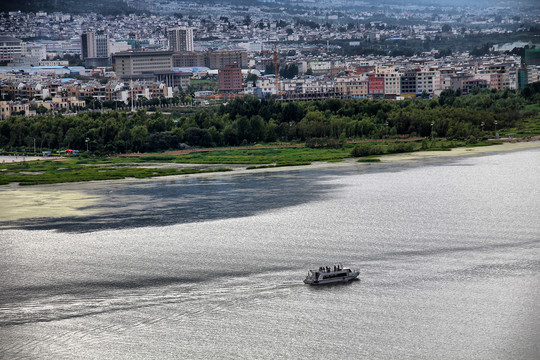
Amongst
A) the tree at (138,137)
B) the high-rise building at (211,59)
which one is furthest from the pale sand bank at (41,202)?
the high-rise building at (211,59)

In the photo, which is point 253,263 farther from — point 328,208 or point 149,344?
point 328,208

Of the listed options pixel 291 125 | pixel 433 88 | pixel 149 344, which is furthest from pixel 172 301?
pixel 433 88

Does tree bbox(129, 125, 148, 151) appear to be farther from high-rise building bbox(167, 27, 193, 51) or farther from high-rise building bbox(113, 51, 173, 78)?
high-rise building bbox(167, 27, 193, 51)

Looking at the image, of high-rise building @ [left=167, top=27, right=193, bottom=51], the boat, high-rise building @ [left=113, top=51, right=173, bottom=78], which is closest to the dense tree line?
the boat

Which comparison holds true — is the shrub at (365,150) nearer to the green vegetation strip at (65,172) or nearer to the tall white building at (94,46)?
the green vegetation strip at (65,172)

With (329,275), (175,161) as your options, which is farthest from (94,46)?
(329,275)

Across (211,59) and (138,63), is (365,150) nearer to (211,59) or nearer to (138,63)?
(138,63)
